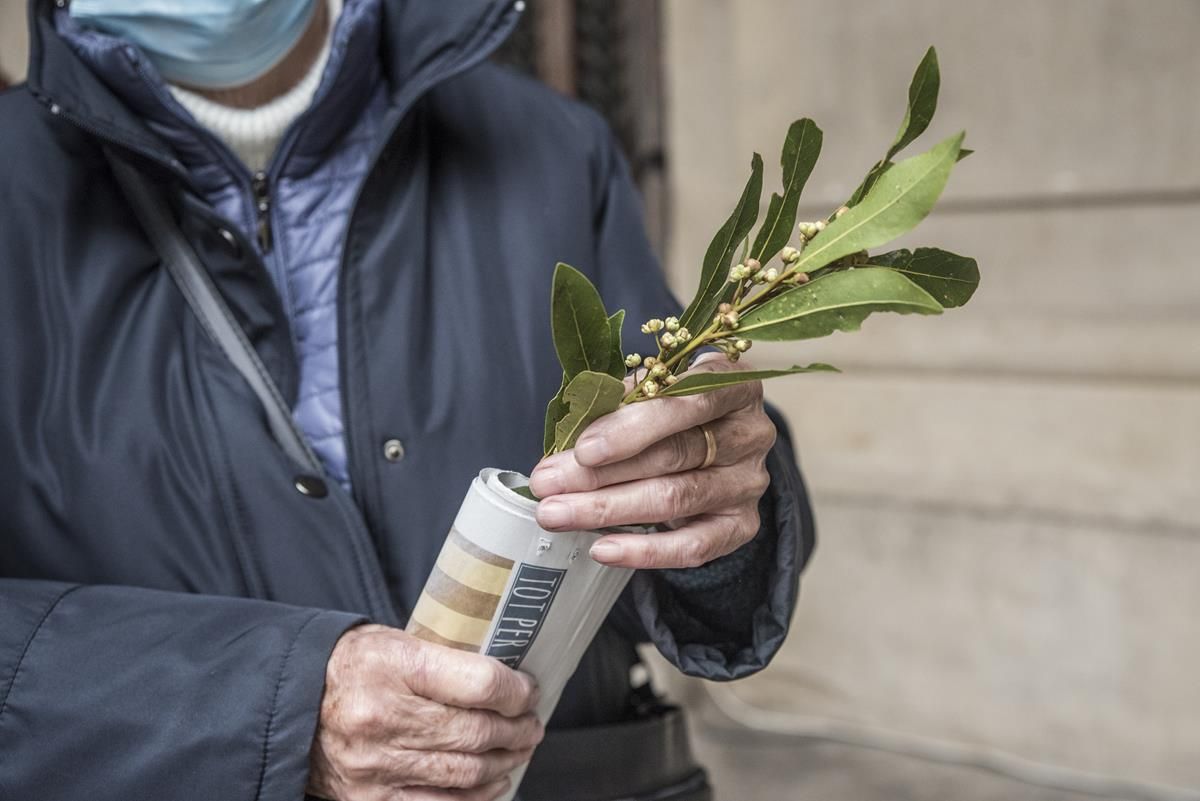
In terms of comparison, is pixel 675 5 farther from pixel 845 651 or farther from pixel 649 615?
pixel 649 615

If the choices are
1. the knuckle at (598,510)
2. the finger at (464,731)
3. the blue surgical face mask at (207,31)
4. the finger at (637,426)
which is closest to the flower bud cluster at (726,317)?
the finger at (637,426)

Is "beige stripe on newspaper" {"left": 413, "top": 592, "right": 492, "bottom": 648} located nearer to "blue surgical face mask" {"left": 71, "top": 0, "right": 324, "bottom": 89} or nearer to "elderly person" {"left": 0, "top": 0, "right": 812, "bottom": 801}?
"elderly person" {"left": 0, "top": 0, "right": 812, "bottom": 801}

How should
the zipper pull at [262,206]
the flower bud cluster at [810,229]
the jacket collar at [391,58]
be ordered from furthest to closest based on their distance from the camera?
the zipper pull at [262,206] < the jacket collar at [391,58] < the flower bud cluster at [810,229]

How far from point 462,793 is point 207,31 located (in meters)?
0.86

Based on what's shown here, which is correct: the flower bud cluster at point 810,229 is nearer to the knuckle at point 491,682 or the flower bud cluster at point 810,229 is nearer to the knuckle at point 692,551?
the knuckle at point 692,551

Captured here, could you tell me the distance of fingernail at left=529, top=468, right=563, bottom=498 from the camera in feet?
3.15

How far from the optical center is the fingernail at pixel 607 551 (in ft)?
3.23

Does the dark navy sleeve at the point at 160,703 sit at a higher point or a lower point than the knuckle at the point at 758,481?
lower

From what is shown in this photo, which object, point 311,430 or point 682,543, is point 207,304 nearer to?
point 311,430

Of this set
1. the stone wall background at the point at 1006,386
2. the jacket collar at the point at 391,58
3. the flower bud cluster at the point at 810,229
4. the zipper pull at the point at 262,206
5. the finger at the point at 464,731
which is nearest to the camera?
the flower bud cluster at the point at 810,229

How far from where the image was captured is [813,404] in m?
3.46

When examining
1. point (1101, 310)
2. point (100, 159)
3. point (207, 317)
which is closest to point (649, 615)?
point (207, 317)

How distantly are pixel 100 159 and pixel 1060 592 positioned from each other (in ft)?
8.84

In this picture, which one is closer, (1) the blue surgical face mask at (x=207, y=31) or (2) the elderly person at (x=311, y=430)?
(2) the elderly person at (x=311, y=430)
